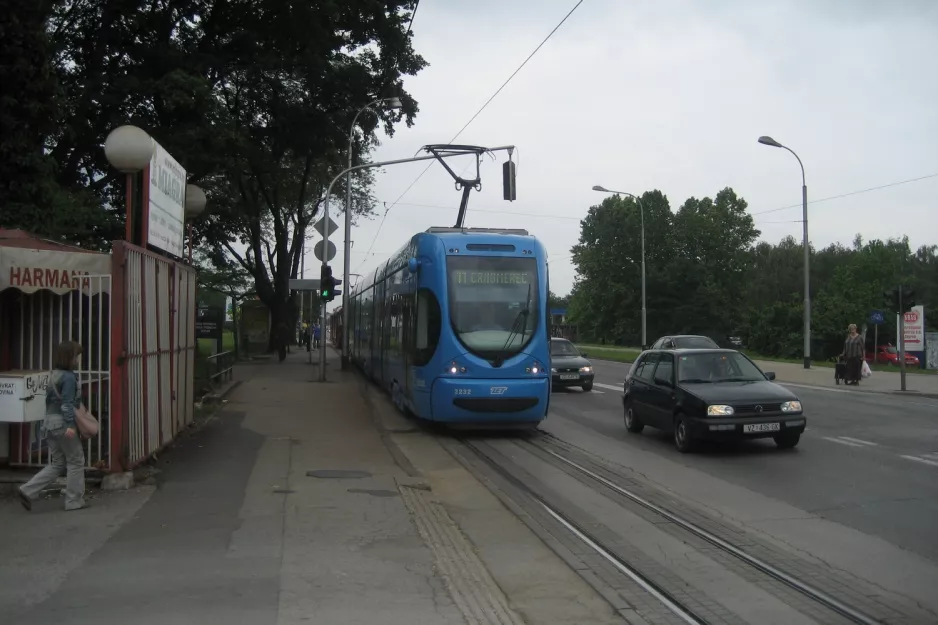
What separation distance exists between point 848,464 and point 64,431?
917cm

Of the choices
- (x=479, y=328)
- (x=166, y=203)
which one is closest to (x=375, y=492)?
(x=166, y=203)

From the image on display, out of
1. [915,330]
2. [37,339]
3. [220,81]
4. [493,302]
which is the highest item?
[220,81]

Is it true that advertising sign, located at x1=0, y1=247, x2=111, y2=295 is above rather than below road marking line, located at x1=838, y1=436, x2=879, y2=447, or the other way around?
above

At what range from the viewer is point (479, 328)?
44.2 feet

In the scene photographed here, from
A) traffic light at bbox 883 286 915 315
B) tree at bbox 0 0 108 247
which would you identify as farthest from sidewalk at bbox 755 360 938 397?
tree at bbox 0 0 108 247

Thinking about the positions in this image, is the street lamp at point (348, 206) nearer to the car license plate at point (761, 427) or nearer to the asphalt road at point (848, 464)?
the asphalt road at point (848, 464)

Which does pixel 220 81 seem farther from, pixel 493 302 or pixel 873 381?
pixel 873 381

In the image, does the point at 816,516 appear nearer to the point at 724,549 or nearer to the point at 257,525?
the point at 724,549

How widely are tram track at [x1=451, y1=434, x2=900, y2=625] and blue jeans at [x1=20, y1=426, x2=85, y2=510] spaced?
420 cm

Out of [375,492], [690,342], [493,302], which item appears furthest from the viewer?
[690,342]

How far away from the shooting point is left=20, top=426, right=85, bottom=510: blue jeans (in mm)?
7594

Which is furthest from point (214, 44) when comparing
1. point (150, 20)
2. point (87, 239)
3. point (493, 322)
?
point (493, 322)

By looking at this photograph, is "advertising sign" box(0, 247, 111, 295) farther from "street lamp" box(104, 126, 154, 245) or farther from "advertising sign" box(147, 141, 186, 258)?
"advertising sign" box(147, 141, 186, 258)

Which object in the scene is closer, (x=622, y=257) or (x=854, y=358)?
(x=854, y=358)
